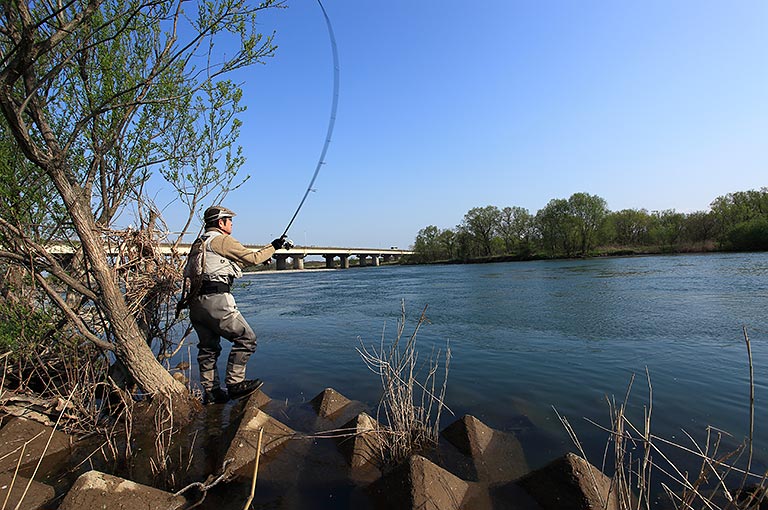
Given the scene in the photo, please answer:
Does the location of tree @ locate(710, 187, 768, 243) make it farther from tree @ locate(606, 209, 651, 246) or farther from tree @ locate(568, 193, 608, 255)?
tree @ locate(568, 193, 608, 255)

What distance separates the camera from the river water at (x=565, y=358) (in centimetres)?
577

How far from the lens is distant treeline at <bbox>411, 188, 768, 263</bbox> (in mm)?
57125

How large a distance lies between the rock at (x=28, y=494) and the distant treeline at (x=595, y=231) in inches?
2690

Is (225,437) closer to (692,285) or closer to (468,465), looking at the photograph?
(468,465)

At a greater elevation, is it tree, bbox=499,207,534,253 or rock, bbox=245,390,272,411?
tree, bbox=499,207,534,253

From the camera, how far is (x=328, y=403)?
233 inches

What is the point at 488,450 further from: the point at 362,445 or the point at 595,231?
the point at 595,231

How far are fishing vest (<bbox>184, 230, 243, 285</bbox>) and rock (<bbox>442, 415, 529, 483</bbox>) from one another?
145 inches

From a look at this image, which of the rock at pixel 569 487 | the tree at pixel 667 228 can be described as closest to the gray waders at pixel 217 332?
the rock at pixel 569 487

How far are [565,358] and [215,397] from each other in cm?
742

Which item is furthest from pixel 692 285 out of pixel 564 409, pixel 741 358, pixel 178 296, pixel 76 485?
pixel 76 485

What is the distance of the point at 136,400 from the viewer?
5.62m

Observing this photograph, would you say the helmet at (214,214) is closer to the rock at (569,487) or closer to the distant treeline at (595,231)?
the rock at (569,487)

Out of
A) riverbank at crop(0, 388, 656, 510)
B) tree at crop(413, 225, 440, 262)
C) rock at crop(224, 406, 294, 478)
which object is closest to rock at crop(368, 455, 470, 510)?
riverbank at crop(0, 388, 656, 510)
